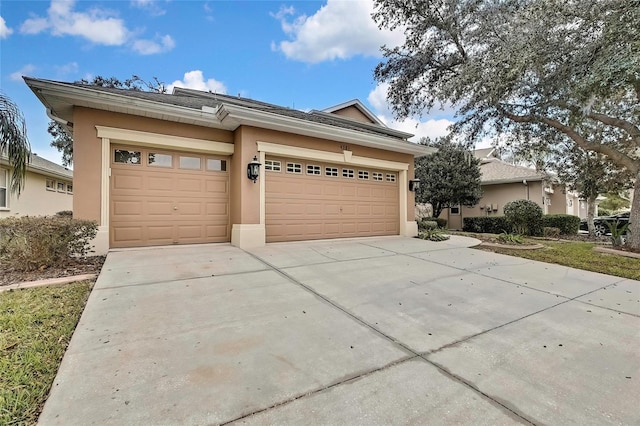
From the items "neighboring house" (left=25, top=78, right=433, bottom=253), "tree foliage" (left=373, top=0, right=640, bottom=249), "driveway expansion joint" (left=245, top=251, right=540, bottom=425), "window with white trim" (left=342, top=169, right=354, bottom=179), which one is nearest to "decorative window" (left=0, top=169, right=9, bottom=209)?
"neighboring house" (left=25, top=78, right=433, bottom=253)

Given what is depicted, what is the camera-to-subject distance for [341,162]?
9078mm

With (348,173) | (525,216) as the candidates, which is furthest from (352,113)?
(525,216)

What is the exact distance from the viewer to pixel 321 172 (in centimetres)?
890

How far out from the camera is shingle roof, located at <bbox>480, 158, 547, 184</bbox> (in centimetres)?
→ 1609

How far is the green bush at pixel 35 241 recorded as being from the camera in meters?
4.64

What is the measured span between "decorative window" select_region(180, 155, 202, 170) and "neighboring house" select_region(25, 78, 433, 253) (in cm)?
2

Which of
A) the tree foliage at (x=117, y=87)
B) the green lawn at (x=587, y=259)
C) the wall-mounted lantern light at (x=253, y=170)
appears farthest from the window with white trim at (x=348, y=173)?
the tree foliage at (x=117, y=87)

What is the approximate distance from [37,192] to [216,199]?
34.6 feet

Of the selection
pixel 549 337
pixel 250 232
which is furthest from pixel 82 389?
pixel 250 232

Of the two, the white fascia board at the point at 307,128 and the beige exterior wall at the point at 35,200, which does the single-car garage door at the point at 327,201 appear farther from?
the beige exterior wall at the point at 35,200

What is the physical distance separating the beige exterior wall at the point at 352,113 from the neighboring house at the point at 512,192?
7261 millimetres

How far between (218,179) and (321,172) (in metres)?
2.97

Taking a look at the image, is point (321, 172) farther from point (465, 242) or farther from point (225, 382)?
point (225, 382)

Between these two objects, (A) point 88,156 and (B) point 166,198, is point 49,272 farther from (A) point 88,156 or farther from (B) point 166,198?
(B) point 166,198
